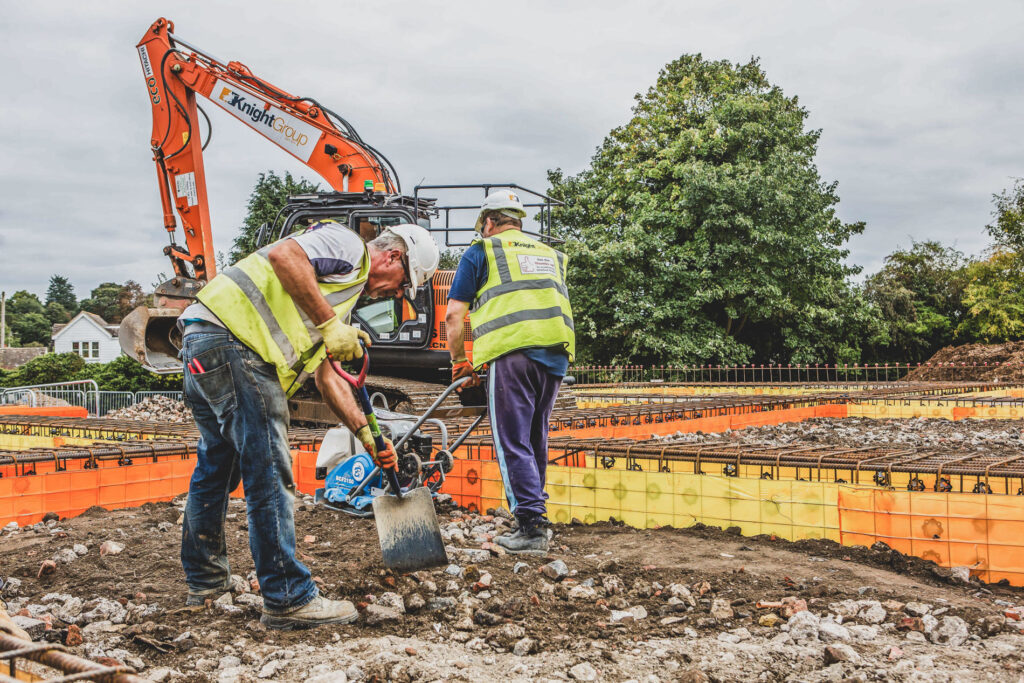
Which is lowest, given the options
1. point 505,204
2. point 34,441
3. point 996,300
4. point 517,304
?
point 34,441

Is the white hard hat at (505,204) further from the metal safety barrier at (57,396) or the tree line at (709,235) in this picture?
the tree line at (709,235)

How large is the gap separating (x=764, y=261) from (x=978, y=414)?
464 inches

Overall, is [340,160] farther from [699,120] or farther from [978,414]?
[699,120]

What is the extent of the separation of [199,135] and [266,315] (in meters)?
8.67

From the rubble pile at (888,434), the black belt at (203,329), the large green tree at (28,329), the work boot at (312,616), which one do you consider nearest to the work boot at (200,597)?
the work boot at (312,616)

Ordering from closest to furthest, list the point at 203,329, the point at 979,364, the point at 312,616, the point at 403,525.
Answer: the point at 312,616 → the point at 203,329 → the point at 403,525 → the point at 979,364

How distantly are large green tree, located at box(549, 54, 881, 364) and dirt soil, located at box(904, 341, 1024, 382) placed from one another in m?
3.91

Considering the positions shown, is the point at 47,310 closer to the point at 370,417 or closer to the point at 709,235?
the point at 709,235

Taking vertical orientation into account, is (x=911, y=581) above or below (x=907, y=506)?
below

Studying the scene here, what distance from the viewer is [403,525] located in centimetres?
357

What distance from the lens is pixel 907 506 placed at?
11.9 ft

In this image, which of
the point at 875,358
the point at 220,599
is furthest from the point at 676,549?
the point at 875,358

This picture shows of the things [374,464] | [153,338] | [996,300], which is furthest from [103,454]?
[996,300]

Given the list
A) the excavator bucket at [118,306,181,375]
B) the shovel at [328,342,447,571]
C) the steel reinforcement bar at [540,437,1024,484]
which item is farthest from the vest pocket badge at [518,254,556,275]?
the excavator bucket at [118,306,181,375]
